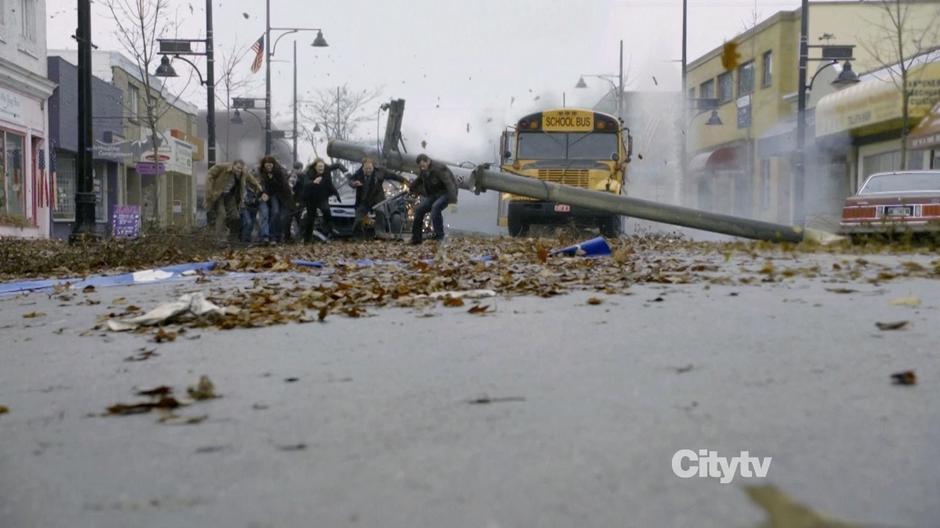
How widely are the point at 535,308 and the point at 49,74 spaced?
27.6 m

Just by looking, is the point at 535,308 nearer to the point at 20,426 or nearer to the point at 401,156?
the point at 20,426

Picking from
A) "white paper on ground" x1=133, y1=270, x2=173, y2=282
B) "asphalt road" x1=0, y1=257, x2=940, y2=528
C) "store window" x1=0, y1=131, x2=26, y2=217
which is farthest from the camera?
"store window" x1=0, y1=131, x2=26, y2=217

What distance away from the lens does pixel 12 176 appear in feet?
88.7

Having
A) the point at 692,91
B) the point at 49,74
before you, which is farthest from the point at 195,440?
the point at 692,91

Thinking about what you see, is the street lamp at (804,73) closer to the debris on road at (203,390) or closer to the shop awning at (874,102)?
the shop awning at (874,102)

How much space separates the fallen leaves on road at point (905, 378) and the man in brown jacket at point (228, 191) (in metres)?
15.6

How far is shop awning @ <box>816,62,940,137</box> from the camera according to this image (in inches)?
1057

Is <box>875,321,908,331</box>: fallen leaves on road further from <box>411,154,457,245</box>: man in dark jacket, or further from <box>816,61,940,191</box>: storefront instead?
<box>816,61,940,191</box>: storefront

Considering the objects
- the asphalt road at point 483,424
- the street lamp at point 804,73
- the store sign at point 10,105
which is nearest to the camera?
the asphalt road at point 483,424

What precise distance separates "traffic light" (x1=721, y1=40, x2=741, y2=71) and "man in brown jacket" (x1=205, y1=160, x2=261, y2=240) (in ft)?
85.4

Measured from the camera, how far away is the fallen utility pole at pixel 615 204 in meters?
15.7

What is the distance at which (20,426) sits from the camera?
4125mm

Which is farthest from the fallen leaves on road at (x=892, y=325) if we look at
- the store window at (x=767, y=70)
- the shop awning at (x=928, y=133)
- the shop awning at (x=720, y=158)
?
the shop awning at (x=720, y=158)

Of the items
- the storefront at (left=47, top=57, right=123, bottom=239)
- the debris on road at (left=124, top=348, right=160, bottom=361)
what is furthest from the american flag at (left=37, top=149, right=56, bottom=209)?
the debris on road at (left=124, top=348, right=160, bottom=361)
